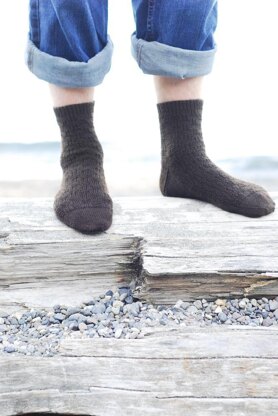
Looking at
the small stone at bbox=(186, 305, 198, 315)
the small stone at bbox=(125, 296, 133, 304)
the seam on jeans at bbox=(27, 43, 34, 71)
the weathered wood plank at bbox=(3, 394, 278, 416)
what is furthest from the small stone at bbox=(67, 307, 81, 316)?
the seam on jeans at bbox=(27, 43, 34, 71)

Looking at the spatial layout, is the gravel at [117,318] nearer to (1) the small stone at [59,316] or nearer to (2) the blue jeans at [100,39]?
(1) the small stone at [59,316]

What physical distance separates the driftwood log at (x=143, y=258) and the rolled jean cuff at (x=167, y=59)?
0.35 metres

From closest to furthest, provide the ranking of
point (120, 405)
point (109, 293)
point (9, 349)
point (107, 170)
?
point (120, 405)
point (9, 349)
point (109, 293)
point (107, 170)

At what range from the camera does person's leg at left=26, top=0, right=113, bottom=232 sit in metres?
1.53

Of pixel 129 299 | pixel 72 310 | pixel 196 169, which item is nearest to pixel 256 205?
pixel 196 169

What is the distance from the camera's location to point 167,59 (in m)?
1.59

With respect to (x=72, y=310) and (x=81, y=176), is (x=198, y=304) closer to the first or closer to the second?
(x=72, y=310)

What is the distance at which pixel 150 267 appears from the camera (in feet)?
4.75

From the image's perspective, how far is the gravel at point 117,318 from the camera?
4.41 feet

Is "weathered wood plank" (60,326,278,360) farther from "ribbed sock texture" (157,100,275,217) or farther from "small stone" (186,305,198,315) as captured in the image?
"ribbed sock texture" (157,100,275,217)

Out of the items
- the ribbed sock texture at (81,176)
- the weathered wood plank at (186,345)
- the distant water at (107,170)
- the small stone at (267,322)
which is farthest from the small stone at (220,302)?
the distant water at (107,170)

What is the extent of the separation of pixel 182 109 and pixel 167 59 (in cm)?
16

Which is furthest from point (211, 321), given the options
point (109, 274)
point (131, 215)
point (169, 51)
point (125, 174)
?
point (125, 174)

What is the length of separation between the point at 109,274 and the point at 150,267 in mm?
146
